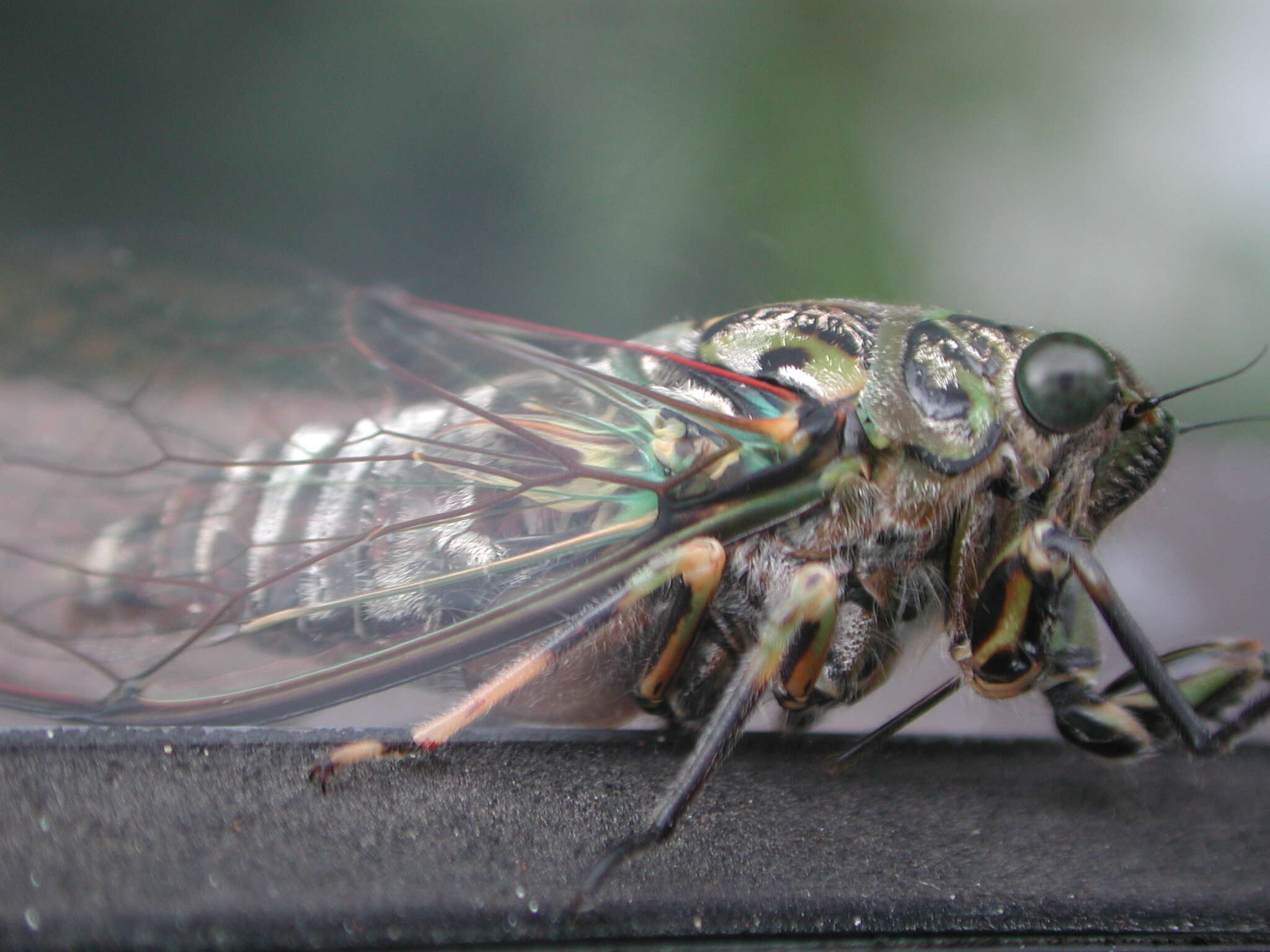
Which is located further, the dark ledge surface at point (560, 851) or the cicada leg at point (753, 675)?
the cicada leg at point (753, 675)

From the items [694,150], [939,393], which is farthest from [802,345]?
[694,150]

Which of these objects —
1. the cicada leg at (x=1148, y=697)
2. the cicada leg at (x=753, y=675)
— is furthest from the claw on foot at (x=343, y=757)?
the cicada leg at (x=1148, y=697)

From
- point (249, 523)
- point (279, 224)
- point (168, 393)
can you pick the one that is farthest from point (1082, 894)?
point (279, 224)

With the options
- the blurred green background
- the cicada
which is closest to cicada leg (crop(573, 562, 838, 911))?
the cicada

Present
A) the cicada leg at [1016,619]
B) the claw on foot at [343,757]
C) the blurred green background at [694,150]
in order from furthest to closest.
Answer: the blurred green background at [694,150], the cicada leg at [1016,619], the claw on foot at [343,757]

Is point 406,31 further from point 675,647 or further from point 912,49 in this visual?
point 675,647

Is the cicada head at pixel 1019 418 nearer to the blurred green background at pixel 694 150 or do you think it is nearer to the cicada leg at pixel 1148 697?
the cicada leg at pixel 1148 697

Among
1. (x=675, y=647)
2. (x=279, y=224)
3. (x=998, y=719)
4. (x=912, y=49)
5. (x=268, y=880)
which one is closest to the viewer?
(x=268, y=880)
